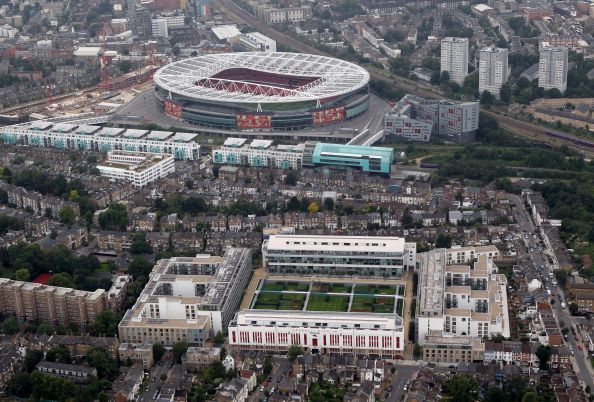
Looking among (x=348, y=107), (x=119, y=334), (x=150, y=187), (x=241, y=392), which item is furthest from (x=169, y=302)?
(x=348, y=107)

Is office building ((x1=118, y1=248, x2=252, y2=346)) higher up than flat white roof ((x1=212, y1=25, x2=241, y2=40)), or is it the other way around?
flat white roof ((x1=212, y1=25, x2=241, y2=40))

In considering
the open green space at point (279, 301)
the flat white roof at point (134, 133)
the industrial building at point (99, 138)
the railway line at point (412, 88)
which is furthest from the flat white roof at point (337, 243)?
the railway line at point (412, 88)

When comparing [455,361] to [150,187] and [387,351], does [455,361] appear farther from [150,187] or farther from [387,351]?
[150,187]

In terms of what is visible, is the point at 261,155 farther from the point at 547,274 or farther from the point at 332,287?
the point at 547,274

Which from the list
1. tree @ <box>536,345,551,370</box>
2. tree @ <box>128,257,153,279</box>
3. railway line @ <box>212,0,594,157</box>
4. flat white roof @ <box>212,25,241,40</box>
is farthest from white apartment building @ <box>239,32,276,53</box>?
tree @ <box>536,345,551,370</box>

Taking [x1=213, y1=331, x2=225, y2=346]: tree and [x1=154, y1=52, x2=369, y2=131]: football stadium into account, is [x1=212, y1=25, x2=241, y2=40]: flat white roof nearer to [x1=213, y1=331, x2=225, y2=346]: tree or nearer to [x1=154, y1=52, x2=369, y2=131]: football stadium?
[x1=154, y1=52, x2=369, y2=131]: football stadium

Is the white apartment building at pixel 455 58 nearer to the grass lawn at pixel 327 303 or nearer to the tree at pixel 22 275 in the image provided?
the grass lawn at pixel 327 303
